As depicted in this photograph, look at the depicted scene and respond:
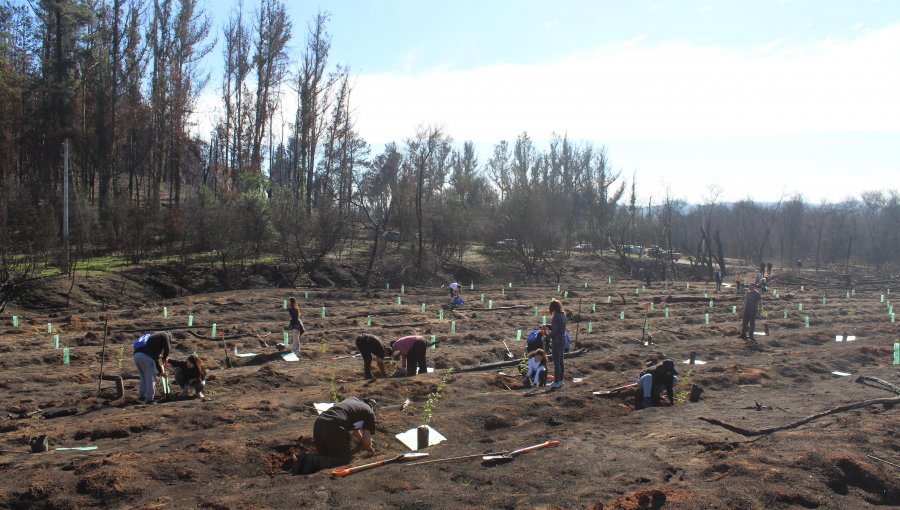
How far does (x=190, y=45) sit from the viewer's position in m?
39.5

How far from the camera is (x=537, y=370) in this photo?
12.5 meters

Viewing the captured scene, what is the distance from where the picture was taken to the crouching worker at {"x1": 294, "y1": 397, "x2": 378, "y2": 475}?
754 centimetres

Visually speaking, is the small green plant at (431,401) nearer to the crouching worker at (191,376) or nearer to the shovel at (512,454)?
the shovel at (512,454)

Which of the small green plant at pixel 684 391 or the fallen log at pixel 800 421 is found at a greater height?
the fallen log at pixel 800 421

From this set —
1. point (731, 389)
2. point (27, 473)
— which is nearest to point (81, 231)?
point (27, 473)

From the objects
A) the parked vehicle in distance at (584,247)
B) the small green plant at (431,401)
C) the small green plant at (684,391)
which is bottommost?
the small green plant at (684,391)

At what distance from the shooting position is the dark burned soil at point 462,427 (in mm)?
6777

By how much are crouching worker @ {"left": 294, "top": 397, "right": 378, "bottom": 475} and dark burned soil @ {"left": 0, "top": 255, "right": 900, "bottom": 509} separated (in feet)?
1.06

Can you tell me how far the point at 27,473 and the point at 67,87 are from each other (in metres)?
29.8

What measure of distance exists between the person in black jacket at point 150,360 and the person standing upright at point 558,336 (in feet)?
21.5

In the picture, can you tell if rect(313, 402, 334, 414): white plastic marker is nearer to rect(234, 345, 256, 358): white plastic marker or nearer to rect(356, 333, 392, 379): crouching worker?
rect(356, 333, 392, 379): crouching worker

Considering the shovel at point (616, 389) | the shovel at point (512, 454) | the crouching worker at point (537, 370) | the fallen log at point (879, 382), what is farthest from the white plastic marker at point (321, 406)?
the fallen log at point (879, 382)

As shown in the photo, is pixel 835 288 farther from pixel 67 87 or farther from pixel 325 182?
pixel 67 87

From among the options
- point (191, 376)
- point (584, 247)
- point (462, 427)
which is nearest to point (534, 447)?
point (462, 427)
